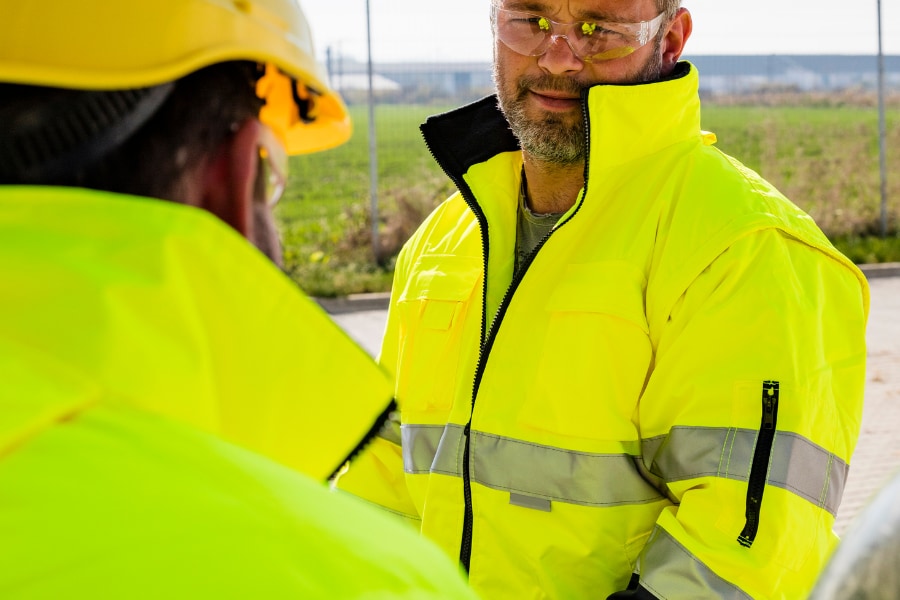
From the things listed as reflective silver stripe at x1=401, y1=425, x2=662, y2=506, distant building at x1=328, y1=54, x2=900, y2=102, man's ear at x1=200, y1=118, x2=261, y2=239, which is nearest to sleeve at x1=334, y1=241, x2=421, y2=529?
reflective silver stripe at x1=401, y1=425, x2=662, y2=506

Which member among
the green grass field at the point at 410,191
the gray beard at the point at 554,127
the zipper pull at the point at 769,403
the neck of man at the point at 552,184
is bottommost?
the green grass field at the point at 410,191

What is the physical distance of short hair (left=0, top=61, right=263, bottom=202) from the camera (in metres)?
1.00

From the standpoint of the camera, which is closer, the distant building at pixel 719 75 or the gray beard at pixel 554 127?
the gray beard at pixel 554 127

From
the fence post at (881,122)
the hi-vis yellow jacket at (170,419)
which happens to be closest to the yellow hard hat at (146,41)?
the hi-vis yellow jacket at (170,419)

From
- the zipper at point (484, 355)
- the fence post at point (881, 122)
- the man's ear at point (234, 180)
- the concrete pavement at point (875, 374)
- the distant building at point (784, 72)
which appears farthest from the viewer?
the distant building at point (784, 72)

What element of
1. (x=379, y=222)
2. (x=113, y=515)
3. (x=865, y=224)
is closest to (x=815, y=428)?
(x=113, y=515)

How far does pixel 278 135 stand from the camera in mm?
1381

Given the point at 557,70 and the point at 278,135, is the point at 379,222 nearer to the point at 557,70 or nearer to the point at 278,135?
the point at 557,70

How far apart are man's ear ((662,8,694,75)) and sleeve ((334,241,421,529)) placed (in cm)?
85

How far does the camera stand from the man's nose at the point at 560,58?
235cm

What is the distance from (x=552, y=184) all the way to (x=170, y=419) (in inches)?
71.0

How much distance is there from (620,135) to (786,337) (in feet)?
1.88

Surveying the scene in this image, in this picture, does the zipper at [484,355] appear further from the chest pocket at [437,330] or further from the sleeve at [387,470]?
the sleeve at [387,470]

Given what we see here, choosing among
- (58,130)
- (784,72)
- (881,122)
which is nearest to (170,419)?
(58,130)
